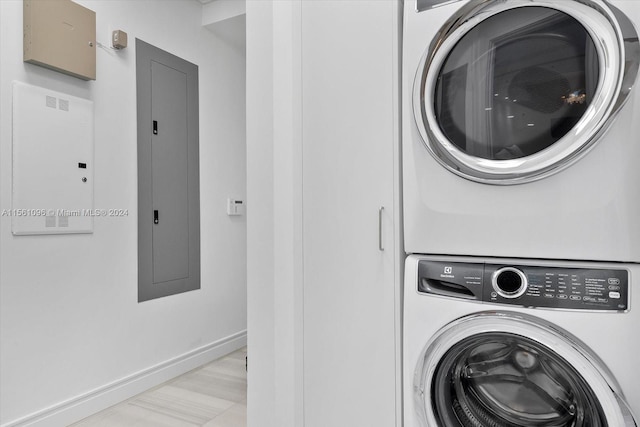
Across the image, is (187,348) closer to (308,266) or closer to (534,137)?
(308,266)

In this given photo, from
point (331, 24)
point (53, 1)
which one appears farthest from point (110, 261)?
point (331, 24)

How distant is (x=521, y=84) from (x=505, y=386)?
0.86 m

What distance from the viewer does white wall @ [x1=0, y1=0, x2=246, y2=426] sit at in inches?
75.1

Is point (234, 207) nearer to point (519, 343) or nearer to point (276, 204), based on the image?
point (276, 204)

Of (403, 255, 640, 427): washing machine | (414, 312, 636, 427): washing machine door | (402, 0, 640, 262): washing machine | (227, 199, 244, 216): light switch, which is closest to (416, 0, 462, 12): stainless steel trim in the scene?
(402, 0, 640, 262): washing machine

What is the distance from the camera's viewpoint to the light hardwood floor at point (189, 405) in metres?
2.10

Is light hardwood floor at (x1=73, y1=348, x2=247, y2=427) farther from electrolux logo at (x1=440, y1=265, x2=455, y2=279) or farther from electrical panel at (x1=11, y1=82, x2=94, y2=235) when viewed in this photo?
electrolux logo at (x1=440, y1=265, x2=455, y2=279)

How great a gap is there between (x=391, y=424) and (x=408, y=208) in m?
0.74

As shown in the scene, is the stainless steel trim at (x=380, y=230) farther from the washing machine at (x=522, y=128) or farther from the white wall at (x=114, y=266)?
the white wall at (x=114, y=266)

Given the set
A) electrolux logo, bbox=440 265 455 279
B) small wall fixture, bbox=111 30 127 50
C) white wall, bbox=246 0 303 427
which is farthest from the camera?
small wall fixture, bbox=111 30 127 50

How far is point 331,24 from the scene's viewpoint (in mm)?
1476

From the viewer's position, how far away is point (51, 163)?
2.03 meters

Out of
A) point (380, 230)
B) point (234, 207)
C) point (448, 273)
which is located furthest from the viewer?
point (234, 207)
